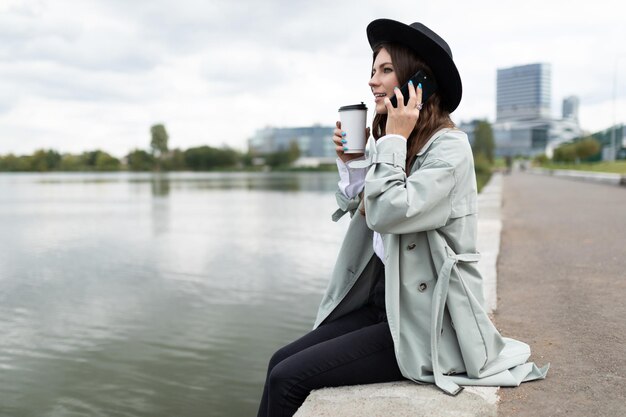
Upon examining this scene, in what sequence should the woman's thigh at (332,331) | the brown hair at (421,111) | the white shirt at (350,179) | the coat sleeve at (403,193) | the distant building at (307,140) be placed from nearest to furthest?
the coat sleeve at (403,193)
the brown hair at (421,111)
the woman's thigh at (332,331)
the white shirt at (350,179)
the distant building at (307,140)

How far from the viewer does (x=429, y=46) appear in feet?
8.52

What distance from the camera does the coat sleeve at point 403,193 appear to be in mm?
2432

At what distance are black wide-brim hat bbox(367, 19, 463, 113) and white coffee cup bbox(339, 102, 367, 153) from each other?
34cm

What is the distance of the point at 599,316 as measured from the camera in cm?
446

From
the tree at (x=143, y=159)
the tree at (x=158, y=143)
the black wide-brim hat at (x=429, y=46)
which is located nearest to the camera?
the black wide-brim hat at (x=429, y=46)

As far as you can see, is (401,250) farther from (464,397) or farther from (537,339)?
(537,339)

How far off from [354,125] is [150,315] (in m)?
5.52

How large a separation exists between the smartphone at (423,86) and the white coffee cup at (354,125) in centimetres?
21

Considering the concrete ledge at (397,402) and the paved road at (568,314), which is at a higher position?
the concrete ledge at (397,402)

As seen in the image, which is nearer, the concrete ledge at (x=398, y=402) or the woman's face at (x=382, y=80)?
the concrete ledge at (x=398, y=402)

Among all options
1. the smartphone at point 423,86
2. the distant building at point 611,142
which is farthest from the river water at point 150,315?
the distant building at point 611,142

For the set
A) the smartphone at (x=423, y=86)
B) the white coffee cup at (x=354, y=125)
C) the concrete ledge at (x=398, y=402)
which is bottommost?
the concrete ledge at (x=398, y=402)

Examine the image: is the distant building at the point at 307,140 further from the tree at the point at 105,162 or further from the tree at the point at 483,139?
the tree at the point at 483,139

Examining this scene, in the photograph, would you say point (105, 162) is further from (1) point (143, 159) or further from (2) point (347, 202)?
(2) point (347, 202)
